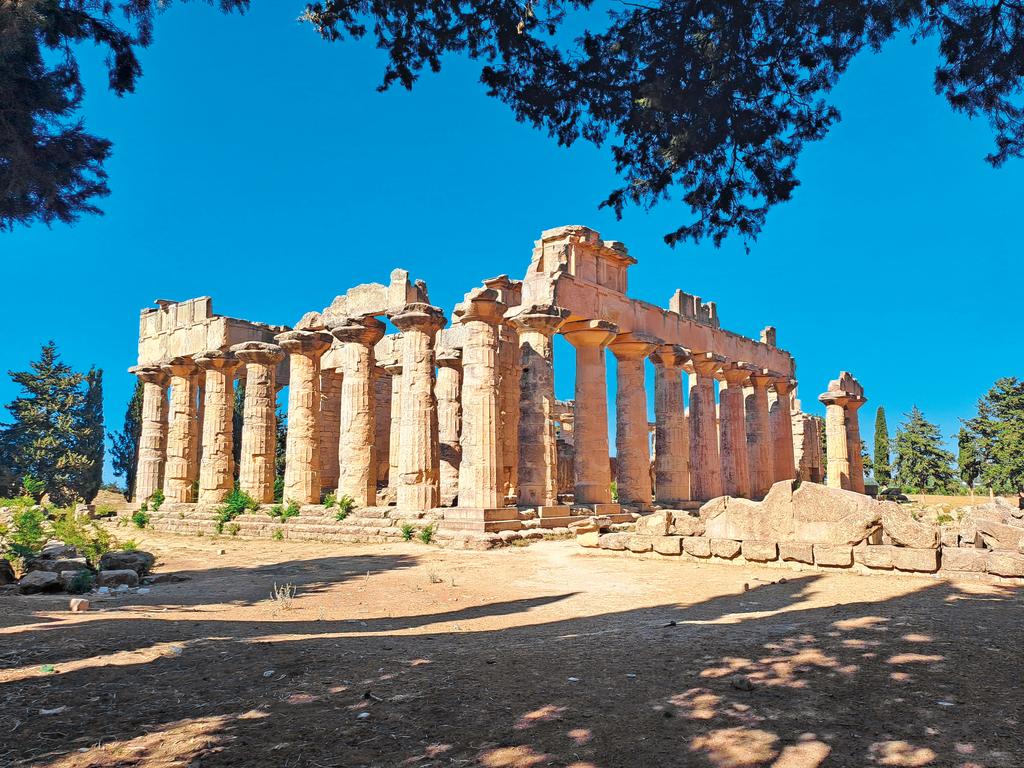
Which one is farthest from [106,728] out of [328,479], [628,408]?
[328,479]

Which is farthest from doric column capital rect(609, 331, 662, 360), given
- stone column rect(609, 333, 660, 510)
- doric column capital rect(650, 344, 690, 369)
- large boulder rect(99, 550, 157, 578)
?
large boulder rect(99, 550, 157, 578)

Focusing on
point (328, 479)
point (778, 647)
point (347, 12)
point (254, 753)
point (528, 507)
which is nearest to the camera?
point (254, 753)

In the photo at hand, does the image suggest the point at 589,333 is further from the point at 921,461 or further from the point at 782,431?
the point at 921,461

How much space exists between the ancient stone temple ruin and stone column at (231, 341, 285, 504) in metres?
0.06

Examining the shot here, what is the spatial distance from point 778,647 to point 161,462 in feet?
89.4

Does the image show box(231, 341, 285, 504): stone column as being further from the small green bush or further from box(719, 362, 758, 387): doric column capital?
box(719, 362, 758, 387): doric column capital

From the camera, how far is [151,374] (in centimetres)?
2764

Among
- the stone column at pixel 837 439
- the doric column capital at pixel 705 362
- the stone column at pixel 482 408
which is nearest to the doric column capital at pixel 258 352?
the stone column at pixel 482 408

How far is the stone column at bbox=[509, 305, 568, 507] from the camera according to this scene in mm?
18922

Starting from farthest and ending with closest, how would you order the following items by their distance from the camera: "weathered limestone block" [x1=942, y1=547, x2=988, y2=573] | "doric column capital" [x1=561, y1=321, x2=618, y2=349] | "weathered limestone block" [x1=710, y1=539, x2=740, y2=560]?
"doric column capital" [x1=561, y1=321, x2=618, y2=349] < "weathered limestone block" [x1=710, y1=539, x2=740, y2=560] < "weathered limestone block" [x1=942, y1=547, x2=988, y2=573]

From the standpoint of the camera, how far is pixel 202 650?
6.27 metres

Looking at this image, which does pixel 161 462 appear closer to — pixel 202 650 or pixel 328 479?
pixel 328 479

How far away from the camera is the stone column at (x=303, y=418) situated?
22031 millimetres

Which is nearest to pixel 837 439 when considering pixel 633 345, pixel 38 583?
pixel 633 345
